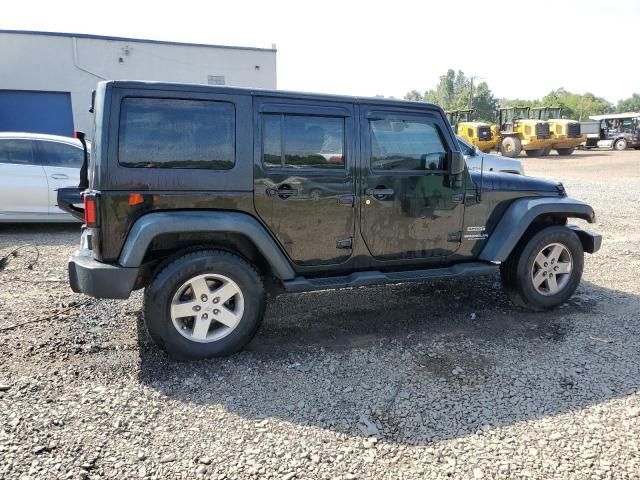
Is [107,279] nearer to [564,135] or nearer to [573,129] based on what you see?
[564,135]

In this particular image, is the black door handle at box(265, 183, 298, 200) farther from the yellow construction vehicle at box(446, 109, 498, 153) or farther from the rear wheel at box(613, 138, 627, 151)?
the rear wheel at box(613, 138, 627, 151)

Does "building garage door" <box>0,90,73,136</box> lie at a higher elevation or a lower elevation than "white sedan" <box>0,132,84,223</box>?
higher

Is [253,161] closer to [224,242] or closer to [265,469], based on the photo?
[224,242]

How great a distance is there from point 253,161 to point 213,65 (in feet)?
56.0

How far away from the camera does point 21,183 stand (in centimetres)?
740

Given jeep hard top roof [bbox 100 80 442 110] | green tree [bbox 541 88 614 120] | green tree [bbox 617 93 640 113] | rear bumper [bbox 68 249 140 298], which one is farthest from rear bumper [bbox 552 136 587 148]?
green tree [bbox 617 93 640 113]

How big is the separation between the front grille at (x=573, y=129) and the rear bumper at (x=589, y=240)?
2667 cm

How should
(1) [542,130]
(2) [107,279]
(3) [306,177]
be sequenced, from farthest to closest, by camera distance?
(1) [542,130] < (3) [306,177] < (2) [107,279]

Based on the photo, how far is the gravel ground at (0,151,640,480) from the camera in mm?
2609

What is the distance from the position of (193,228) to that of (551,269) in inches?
131

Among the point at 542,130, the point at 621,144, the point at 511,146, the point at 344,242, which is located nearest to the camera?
the point at 344,242

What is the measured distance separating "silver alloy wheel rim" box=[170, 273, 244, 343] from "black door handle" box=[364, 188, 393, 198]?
1.29 m

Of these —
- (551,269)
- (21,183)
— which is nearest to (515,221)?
(551,269)

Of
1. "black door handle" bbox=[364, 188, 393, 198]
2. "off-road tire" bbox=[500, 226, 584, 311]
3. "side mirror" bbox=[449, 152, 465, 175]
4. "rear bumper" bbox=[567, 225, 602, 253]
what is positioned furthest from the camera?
"rear bumper" bbox=[567, 225, 602, 253]
